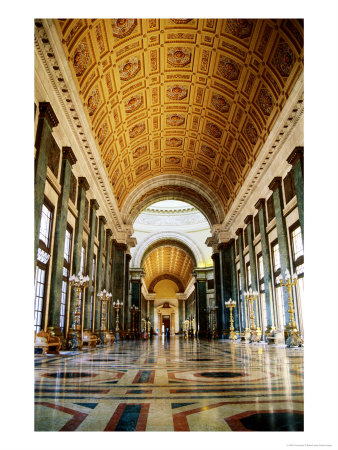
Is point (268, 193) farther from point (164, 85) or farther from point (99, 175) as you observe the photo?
point (99, 175)

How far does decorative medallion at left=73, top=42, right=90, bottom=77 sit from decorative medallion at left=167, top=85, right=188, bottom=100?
16.9 feet

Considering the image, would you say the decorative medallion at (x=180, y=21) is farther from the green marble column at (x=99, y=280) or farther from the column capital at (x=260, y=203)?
the green marble column at (x=99, y=280)

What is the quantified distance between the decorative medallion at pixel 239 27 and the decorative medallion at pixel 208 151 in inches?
321

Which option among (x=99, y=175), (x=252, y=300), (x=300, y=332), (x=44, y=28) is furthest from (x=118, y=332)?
(x=44, y=28)

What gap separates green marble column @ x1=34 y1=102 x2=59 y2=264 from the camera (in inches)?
326

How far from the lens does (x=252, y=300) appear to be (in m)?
16.6

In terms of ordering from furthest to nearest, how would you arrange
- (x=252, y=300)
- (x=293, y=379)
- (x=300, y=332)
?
1. (x=252, y=300)
2. (x=300, y=332)
3. (x=293, y=379)

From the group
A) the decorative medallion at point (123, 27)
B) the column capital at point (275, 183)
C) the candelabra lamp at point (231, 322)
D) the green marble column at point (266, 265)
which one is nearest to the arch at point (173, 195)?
the candelabra lamp at point (231, 322)

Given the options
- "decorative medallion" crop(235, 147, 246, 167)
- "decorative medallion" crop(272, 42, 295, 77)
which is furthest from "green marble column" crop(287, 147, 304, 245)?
"decorative medallion" crop(235, 147, 246, 167)

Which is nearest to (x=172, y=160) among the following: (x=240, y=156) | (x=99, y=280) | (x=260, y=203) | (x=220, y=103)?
(x=240, y=156)

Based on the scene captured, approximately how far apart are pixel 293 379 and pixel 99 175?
13840 millimetres

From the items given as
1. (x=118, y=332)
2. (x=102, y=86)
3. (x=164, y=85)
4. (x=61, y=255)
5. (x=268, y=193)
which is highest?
(x=164, y=85)
